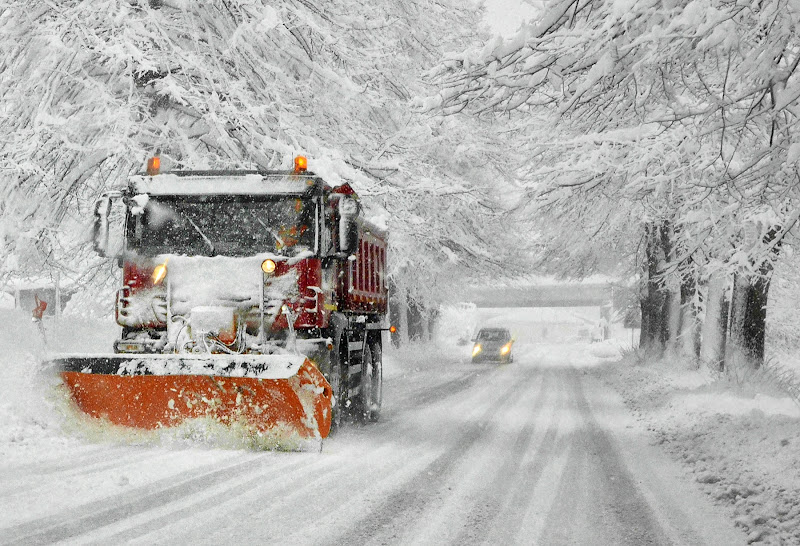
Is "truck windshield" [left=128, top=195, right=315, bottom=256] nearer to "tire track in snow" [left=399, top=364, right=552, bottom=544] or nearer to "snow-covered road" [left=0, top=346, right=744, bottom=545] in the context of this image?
"snow-covered road" [left=0, top=346, right=744, bottom=545]

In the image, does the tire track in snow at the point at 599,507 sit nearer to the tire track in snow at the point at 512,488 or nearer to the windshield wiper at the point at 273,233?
the tire track in snow at the point at 512,488

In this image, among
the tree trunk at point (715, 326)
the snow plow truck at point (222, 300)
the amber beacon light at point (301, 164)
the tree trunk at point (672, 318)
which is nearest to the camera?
the snow plow truck at point (222, 300)

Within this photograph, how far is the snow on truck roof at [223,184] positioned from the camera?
8867mm

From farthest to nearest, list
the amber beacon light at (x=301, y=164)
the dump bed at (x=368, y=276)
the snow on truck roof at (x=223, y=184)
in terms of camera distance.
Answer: the dump bed at (x=368, y=276) < the amber beacon light at (x=301, y=164) < the snow on truck roof at (x=223, y=184)

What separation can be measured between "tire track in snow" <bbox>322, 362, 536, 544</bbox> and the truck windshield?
274cm

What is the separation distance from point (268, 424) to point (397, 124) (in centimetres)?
848

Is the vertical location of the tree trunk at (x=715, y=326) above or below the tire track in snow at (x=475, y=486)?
above

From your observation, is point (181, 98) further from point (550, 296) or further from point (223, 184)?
point (550, 296)

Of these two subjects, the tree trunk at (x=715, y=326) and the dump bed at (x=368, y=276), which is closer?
the dump bed at (x=368, y=276)

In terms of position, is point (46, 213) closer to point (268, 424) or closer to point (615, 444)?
point (268, 424)

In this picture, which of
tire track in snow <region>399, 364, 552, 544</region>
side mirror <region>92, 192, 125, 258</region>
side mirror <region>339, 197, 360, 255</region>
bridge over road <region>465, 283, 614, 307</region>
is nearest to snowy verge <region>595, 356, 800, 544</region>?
tire track in snow <region>399, 364, 552, 544</region>

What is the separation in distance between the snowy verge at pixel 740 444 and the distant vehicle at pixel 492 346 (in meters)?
15.3

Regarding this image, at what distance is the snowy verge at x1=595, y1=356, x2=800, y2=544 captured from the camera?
19.4 ft

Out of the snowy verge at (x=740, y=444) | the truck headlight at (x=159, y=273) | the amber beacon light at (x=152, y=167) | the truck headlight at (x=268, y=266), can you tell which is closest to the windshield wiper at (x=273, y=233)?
the truck headlight at (x=268, y=266)
